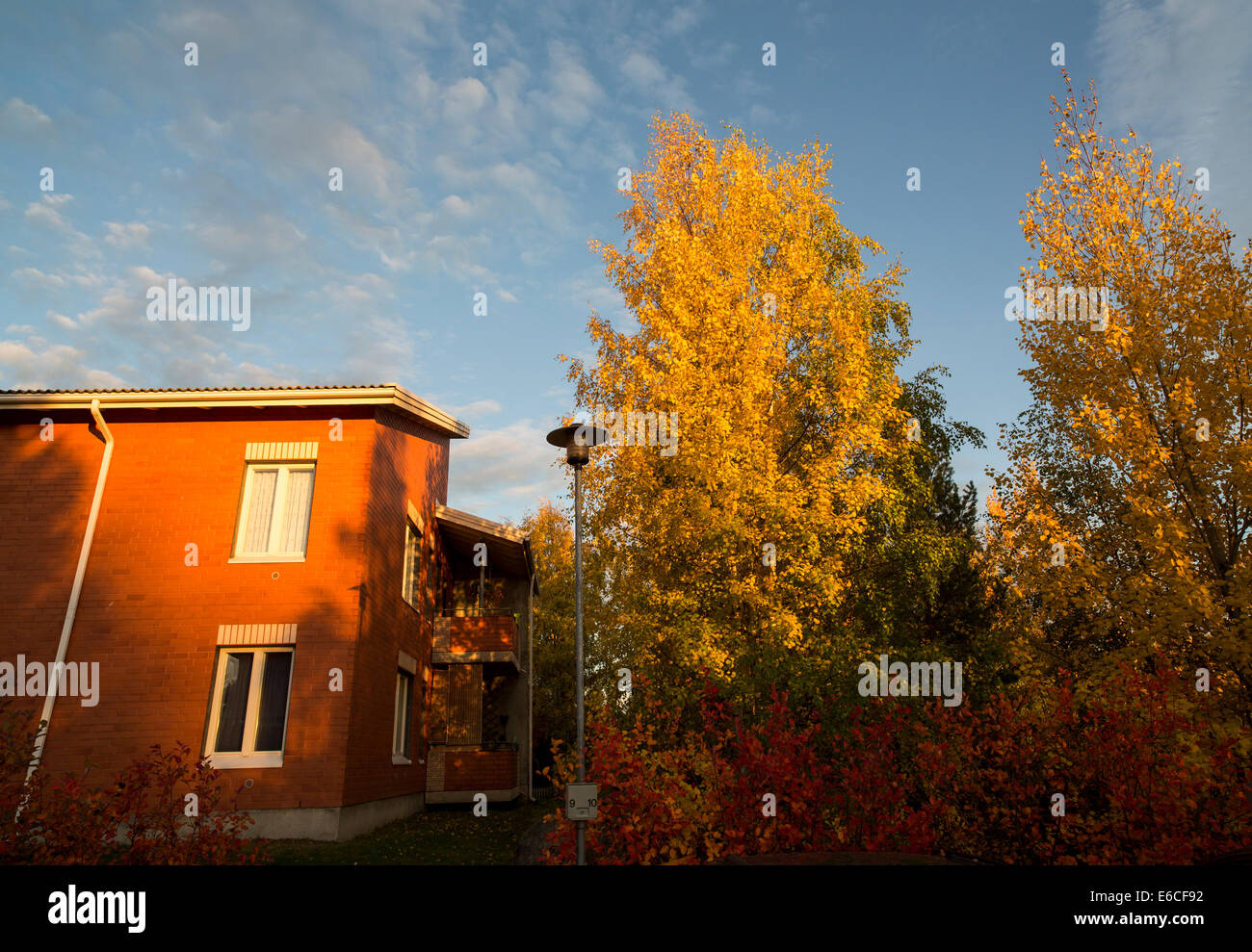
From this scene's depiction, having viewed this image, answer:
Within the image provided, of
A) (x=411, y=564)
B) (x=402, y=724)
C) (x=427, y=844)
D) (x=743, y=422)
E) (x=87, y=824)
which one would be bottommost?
(x=427, y=844)

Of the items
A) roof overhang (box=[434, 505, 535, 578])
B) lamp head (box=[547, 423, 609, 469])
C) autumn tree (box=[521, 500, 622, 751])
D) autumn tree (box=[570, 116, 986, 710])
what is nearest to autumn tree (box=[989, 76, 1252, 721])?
autumn tree (box=[570, 116, 986, 710])

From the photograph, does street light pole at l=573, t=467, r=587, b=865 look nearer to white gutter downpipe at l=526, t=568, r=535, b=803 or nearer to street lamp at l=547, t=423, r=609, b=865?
street lamp at l=547, t=423, r=609, b=865

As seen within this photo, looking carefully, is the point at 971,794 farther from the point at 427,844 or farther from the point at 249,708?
the point at 249,708

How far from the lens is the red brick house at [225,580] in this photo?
534 inches

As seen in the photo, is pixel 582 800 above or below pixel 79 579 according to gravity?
below

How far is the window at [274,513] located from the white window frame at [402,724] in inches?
163

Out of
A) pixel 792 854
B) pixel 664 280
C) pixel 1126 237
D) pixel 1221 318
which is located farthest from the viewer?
pixel 664 280

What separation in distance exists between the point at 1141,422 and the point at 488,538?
1565 centimetres

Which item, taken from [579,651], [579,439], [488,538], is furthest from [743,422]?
[488,538]

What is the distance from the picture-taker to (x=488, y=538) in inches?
847
